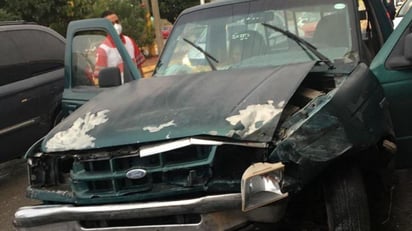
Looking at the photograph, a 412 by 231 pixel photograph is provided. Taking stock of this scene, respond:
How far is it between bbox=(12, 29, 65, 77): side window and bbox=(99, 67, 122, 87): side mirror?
111 inches

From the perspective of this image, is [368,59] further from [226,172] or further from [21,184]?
[21,184]

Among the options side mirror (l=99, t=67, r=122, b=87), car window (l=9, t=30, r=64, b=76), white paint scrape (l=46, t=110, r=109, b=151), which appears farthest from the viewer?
car window (l=9, t=30, r=64, b=76)

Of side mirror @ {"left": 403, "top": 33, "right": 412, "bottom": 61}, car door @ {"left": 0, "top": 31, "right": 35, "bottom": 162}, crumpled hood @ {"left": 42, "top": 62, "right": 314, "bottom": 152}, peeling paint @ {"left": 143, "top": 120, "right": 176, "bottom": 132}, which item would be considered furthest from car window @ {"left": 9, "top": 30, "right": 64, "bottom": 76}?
side mirror @ {"left": 403, "top": 33, "right": 412, "bottom": 61}

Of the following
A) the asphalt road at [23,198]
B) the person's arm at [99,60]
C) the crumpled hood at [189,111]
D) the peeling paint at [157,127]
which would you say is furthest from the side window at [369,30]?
the peeling paint at [157,127]

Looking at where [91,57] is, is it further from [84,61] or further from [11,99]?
[11,99]

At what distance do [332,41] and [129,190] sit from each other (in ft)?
7.04

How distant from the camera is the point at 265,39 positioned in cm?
454

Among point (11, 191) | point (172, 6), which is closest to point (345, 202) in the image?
point (11, 191)

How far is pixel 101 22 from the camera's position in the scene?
15.9ft

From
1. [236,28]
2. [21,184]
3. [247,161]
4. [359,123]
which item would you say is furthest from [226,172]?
[21,184]

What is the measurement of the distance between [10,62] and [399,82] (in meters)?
4.47

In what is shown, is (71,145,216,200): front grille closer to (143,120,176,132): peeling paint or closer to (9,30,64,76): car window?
(143,120,176,132): peeling paint

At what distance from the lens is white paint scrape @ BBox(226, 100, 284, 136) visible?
2967 mm

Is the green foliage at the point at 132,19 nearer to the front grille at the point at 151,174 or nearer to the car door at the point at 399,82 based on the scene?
the car door at the point at 399,82
